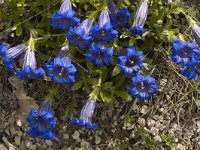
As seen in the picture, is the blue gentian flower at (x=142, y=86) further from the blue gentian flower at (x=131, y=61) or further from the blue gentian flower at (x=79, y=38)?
the blue gentian flower at (x=79, y=38)

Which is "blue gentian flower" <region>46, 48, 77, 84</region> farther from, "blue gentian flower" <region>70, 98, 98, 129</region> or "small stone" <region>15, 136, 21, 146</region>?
"small stone" <region>15, 136, 21, 146</region>

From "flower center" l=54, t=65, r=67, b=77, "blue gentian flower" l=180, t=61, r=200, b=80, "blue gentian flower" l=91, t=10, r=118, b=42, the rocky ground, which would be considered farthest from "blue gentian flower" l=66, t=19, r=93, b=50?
"blue gentian flower" l=180, t=61, r=200, b=80

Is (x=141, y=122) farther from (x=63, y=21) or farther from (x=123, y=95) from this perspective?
Result: (x=63, y=21)

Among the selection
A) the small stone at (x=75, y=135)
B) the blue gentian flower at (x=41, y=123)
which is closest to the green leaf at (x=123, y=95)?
the small stone at (x=75, y=135)

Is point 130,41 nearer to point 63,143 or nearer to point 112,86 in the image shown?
point 112,86

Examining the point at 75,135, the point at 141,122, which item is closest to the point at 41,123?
the point at 75,135

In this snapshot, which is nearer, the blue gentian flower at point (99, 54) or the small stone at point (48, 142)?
the blue gentian flower at point (99, 54)
